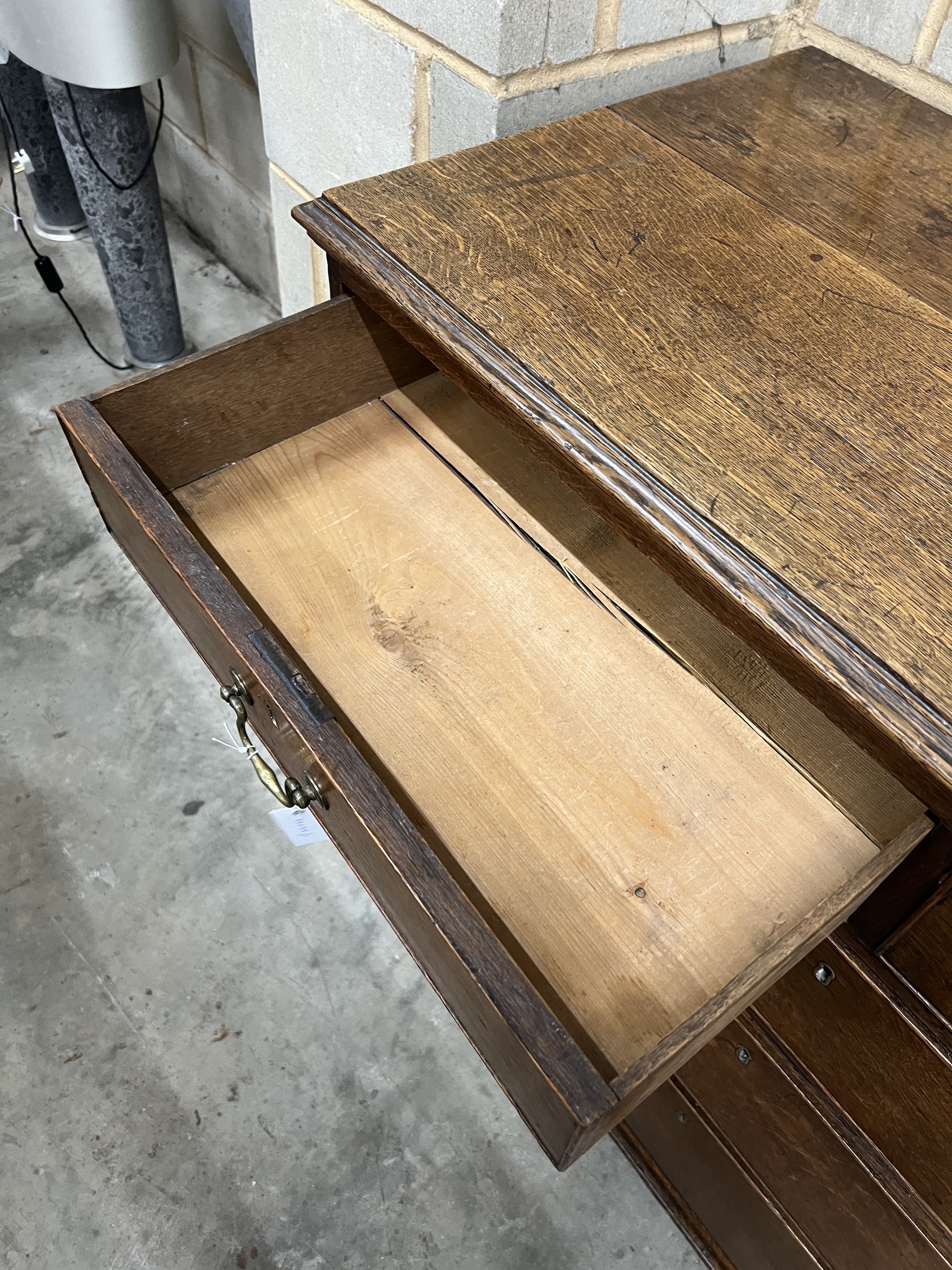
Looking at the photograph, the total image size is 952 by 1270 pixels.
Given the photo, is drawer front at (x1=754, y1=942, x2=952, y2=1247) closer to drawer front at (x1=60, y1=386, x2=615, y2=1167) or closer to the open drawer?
the open drawer

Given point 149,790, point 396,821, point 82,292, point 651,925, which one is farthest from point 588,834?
point 82,292

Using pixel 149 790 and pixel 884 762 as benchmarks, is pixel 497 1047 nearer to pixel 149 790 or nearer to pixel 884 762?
pixel 884 762

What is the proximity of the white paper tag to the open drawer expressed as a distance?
6.4 inches

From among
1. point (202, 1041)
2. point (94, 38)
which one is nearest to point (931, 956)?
point (202, 1041)

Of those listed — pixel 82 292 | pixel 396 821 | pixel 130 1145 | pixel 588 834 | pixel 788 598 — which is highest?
pixel 788 598

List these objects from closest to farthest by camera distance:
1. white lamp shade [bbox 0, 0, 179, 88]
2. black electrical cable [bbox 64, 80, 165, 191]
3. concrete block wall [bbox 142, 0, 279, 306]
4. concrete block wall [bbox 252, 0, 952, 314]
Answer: concrete block wall [bbox 252, 0, 952, 314], white lamp shade [bbox 0, 0, 179, 88], black electrical cable [bbox 64, 80, 165, 191], concrete block wall [bbox 142, 0, 279, 306]

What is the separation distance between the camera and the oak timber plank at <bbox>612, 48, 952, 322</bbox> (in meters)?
0.65

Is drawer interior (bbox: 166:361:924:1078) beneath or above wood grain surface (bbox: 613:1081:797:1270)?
above

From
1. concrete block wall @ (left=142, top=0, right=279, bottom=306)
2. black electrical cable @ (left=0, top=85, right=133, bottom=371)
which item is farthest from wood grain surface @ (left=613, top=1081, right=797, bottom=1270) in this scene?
black electrical cable @ (left=0, top=85, right=133, bottom=371)

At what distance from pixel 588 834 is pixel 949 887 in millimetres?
211

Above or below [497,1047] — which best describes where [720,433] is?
above

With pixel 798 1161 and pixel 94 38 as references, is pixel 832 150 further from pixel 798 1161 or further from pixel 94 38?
pixel 94 38

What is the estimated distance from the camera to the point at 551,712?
64 cm

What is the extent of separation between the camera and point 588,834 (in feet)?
1.92
